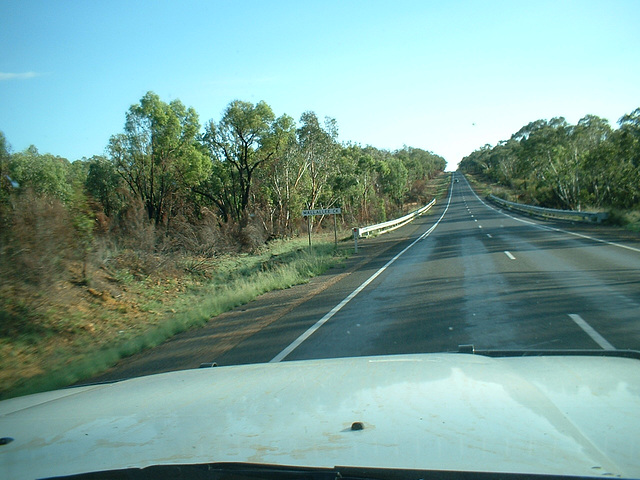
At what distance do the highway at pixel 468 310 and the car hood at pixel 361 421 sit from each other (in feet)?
9.67

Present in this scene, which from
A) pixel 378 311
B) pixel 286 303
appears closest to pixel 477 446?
pixel 378 311

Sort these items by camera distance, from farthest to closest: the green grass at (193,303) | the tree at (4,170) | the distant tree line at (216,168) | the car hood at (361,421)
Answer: the distant tree line at (216,168)
the tree at (4,170)
the green grass at (193,303)
the car hood at (361,421)

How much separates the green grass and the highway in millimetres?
1764

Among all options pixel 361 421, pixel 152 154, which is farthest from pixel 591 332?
pixel 152 154

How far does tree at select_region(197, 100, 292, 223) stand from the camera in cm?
3303

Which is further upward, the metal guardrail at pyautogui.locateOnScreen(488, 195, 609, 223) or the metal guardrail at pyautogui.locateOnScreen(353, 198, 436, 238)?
the metal guardrail at pyautogui.locateOnScreen(353, 198, 436, 238)

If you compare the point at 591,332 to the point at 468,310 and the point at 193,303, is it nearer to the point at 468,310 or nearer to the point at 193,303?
the point at 468,310

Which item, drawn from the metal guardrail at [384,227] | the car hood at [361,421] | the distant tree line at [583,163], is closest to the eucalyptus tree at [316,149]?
the metal guardrail at [384,227]

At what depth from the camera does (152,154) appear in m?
31.2

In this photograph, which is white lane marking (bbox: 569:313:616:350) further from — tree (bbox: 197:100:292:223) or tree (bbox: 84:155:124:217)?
tree (bbox: 84:155:124:217)

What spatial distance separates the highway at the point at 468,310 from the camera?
23.9 ft

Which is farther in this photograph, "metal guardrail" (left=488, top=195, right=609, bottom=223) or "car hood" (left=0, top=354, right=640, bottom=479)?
"metal guardrail" (left=488, top=195, right=609, bottom=223)

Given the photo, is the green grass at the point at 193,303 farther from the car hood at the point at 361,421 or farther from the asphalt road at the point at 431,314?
the car hood at the point at 361,421

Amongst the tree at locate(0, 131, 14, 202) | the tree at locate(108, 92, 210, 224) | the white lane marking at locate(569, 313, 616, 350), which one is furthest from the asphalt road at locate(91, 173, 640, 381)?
the tree at locate(108, 92, 210, 224)
